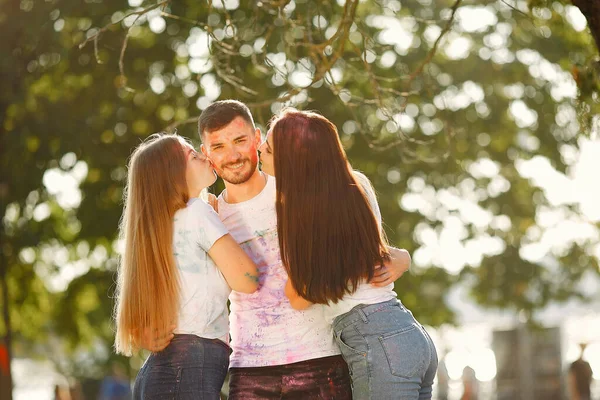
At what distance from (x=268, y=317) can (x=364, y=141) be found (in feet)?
28.1

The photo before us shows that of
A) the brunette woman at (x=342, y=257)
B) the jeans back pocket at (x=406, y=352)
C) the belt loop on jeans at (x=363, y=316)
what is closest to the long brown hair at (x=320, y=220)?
the brunette woman at (x=342, y=257)

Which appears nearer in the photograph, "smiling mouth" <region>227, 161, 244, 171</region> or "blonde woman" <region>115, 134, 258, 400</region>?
"blonde woman" <region>115, 134, 258, 400</region>

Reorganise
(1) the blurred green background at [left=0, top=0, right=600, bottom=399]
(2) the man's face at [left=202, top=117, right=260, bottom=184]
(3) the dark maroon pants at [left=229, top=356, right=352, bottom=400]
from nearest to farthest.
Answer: (3) the dark maroon pants at [left=229, top=356, right=352, bottom=400]
(2) the man's face at [left=202, top=117, right=260, bottom=184]
(1) the blurred green background at [left=0, top=0, right=600, bottom=399]

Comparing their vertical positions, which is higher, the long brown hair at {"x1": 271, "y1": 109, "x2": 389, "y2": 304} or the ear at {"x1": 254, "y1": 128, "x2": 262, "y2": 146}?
the ear at {"x1": 254, "y1": 128, "x2": 262, "y2": 146}

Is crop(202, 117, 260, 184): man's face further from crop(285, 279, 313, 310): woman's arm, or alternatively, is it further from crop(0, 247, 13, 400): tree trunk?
crop(0, 247, 13, 400): tree trunk

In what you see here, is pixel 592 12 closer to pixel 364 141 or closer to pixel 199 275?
pixel 199 275

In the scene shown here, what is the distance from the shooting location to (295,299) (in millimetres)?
4258

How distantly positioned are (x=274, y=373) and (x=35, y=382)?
185ft

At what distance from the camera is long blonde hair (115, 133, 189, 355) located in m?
4.26

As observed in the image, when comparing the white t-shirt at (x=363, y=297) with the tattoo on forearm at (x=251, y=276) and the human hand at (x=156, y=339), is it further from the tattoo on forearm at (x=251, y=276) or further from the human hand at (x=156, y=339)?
the human hand at (x=156, y=339)

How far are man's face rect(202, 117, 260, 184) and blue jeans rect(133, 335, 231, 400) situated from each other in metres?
0.75

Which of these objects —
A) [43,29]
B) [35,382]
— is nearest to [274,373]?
[43,29]

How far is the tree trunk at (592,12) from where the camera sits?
4734 mm

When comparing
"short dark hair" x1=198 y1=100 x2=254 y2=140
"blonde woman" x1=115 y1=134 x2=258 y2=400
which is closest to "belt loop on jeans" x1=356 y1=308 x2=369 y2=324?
"blonde woman" x1=115 y1=134 x2=258 y2=400
